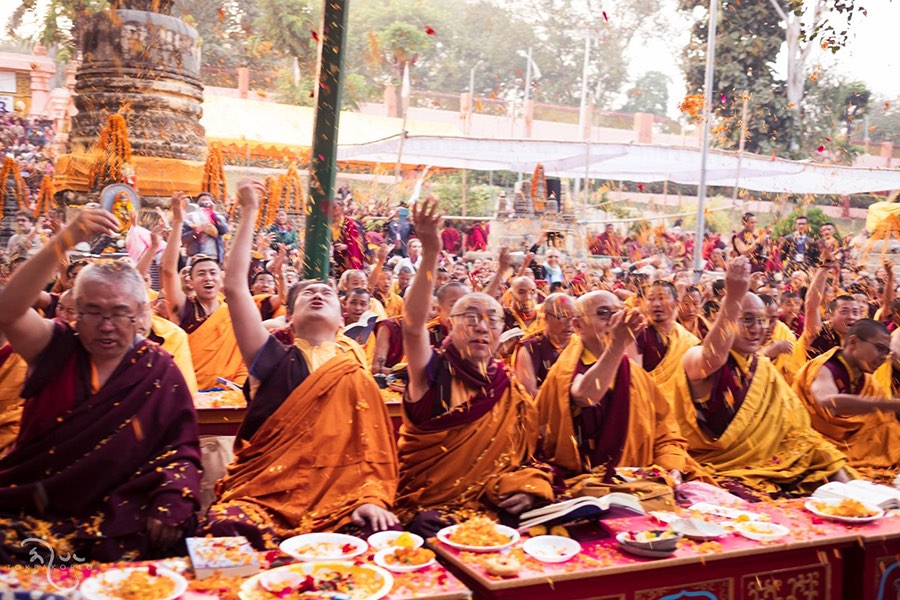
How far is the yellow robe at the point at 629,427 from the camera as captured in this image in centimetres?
414

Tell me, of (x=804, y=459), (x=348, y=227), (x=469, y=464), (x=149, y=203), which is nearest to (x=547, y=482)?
(x=469, y=464)

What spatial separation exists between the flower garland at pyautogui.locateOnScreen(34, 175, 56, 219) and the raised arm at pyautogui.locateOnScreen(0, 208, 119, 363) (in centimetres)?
612

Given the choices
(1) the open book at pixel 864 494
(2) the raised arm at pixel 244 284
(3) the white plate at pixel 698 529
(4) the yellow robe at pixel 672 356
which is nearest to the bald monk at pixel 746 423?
(4) the yellow robe at pixel 672 356

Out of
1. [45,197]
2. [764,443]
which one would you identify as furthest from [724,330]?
[45,197]

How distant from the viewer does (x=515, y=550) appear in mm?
3037

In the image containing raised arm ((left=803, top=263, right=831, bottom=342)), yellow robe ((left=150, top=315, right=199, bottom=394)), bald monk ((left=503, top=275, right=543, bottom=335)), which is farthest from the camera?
bald monk ((left=503, top=275, right=543, bottom=335))

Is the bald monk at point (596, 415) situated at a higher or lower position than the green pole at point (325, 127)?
lower

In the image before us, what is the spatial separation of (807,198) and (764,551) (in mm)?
16137

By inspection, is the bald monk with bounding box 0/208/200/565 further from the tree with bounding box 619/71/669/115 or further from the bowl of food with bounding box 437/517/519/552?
the tree with bounding box 619/71/669/115

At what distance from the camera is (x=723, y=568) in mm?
3098

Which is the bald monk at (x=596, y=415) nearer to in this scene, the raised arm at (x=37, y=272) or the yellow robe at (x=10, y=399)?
the raised arm at (x=37, y=272)

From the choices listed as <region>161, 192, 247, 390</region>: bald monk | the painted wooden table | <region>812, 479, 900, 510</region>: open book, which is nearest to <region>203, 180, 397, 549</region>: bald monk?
the painted wooden table

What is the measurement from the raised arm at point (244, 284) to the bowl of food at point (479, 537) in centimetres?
116

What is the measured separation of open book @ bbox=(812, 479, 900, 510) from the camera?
3.72 metres
